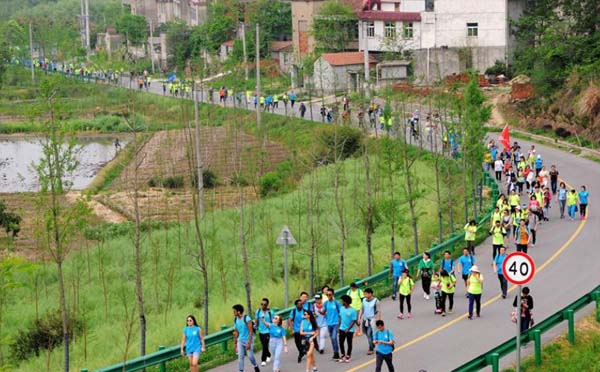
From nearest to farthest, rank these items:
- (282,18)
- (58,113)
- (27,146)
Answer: (58,113) → (27,146) → (282,18)

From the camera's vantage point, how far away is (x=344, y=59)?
8750 centimetres

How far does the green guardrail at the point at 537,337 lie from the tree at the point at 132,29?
361ft

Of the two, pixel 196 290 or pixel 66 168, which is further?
pixel 196 290

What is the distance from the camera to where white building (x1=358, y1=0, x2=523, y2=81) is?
80625 mm

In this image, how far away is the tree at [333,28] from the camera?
93.9 m

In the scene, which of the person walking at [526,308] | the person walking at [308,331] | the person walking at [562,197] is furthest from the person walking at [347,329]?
the person walking at [562,197]

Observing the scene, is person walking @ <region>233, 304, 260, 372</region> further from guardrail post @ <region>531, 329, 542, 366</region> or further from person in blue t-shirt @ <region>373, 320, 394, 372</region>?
guardrail post @ <region>531, 329, 542, 366</region>

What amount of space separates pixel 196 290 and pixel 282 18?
243 feet

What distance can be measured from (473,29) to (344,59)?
10535 mm

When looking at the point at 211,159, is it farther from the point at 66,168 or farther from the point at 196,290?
the point at 66,168

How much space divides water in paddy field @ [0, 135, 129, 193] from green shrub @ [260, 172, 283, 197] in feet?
34.5

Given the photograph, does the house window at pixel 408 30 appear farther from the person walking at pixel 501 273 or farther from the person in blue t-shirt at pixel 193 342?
the person in blue t-shirt at pixel 193 342

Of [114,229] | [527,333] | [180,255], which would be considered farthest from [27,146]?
[527,333]

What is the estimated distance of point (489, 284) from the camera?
30.3 metres
